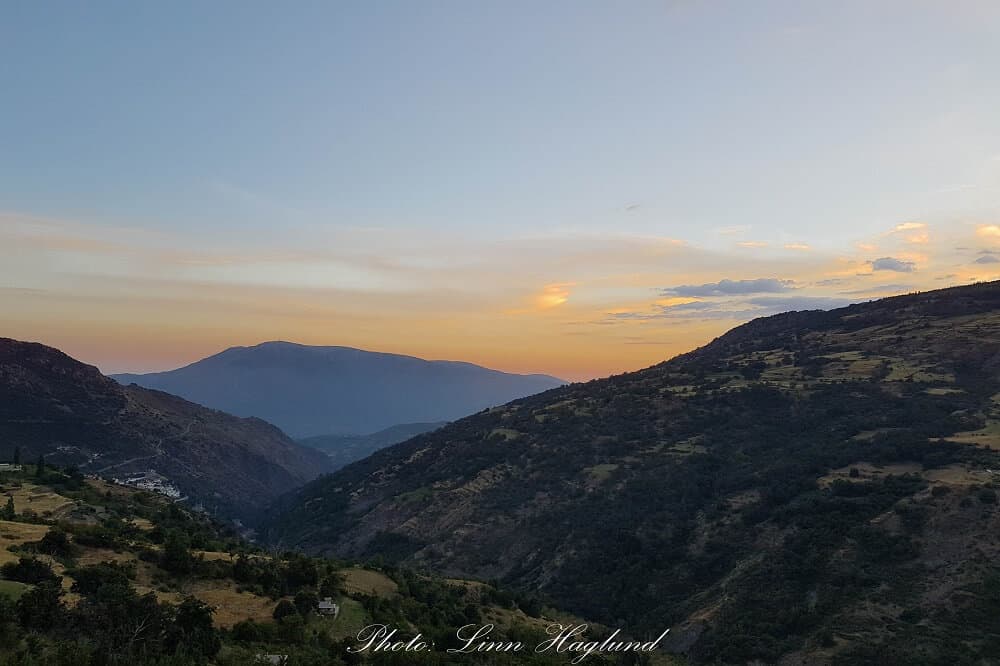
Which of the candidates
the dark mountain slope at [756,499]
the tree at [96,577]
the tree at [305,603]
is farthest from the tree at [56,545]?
the dark mountain slope at [756,499]

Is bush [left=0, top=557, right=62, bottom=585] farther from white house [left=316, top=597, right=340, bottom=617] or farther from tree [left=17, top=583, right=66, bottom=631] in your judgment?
white house [left=316, top=597, right=340, bottom=617]

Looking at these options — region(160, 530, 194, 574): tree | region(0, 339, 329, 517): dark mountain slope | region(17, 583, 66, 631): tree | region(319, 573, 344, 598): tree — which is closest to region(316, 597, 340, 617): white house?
region(319, 573, 344, 598): tree

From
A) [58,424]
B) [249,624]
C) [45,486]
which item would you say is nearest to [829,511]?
[249,624]

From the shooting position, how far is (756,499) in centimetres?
7125

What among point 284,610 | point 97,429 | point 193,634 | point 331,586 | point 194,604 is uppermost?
point 194,604

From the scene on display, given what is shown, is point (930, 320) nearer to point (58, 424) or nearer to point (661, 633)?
point (661, 633)

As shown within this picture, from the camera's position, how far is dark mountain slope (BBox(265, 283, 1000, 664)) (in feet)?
149

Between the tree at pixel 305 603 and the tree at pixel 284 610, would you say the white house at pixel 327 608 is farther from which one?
the tree at pixel 284 610

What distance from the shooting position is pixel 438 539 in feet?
291

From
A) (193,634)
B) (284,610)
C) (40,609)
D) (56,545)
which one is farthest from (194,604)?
(56,545)

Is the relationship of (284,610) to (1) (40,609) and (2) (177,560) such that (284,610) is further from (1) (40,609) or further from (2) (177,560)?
(1) (40,609)

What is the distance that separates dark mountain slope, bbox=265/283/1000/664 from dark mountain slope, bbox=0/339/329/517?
32889 mm

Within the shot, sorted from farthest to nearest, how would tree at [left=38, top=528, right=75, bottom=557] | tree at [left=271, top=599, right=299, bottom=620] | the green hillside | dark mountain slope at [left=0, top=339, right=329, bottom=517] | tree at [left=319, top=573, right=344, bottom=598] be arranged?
dark mountain slope at [left=0, top=339, right=329, bottom=517] < tree at [left=319, top=573, right=344, bottom=598] < tree at [left=38, top=528, right=75, bottom=557] < tree at [left=271, top=599, right=299, bottom=620] < the green hillside

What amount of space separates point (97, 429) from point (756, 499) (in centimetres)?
14529
